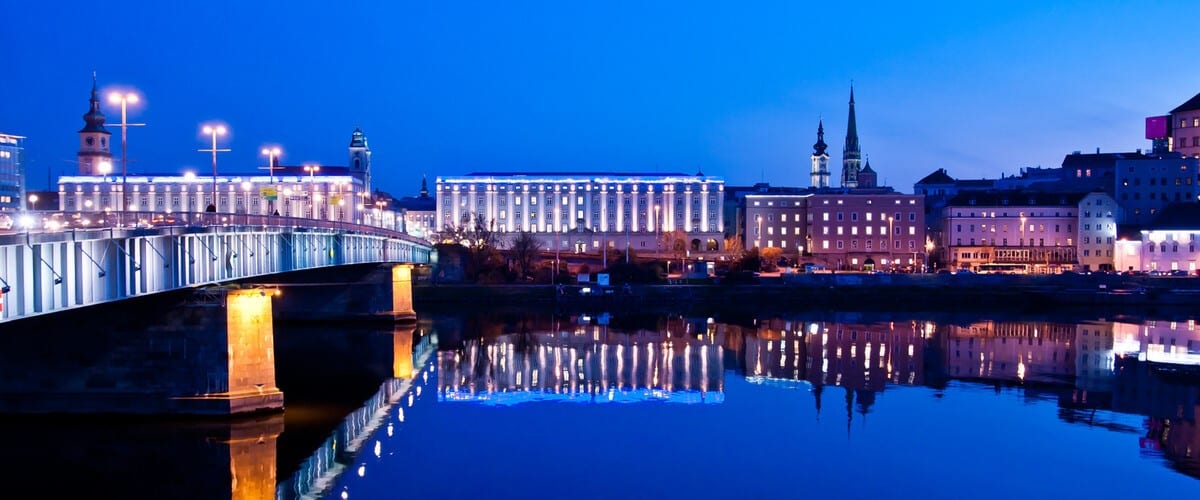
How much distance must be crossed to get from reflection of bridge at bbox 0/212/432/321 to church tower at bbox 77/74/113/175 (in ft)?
242

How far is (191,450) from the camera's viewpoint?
2534cm

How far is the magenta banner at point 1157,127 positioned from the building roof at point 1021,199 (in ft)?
85.4

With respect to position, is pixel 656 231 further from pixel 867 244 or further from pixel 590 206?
pixel 867 244

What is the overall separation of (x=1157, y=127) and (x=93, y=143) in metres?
120

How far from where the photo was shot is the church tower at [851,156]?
176 meters

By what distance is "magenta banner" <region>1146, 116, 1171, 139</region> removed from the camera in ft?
409

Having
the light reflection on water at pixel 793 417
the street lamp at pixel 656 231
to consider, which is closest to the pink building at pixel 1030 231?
the street lamp at pixel 656 231

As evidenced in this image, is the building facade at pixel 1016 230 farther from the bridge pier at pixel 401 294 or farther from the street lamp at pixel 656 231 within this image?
the bridge pier at pixel 401 294

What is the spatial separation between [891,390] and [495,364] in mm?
16259

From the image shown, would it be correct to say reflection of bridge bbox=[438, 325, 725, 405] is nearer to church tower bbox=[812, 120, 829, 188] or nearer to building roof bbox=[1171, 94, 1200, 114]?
building roof bbox=[1171, 94, 1200, 114]

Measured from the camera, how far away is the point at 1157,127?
12544 cm

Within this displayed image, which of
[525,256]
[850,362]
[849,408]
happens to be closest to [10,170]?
[525,256]

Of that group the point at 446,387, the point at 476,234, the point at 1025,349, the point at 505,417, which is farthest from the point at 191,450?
the point at 476,234

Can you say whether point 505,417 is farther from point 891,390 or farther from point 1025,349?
point 1025,349
